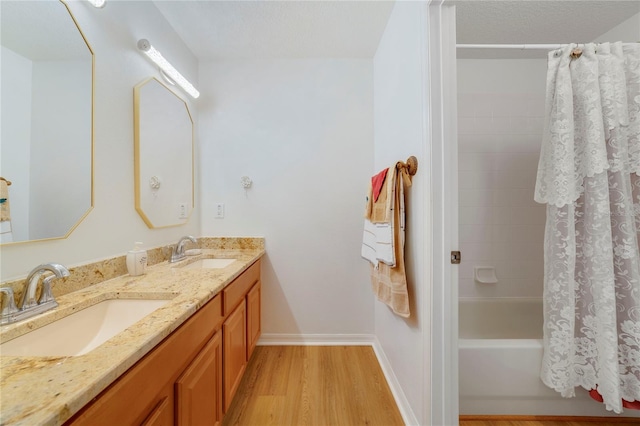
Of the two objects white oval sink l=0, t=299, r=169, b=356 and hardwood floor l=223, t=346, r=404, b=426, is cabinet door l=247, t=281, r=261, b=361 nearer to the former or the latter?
hardwood floor l=223, t=346, r=404, b=426

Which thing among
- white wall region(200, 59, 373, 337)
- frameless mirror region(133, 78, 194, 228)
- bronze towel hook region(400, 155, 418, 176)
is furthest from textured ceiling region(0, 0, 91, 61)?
bronze towel hook region(400, 155, 418, 176)

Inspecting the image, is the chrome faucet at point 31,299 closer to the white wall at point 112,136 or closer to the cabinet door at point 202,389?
the white wall at point 112,136

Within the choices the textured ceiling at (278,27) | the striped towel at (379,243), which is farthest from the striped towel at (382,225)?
the textured ceiling at (278,27)

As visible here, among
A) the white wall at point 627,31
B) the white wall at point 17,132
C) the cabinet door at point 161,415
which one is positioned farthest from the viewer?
the white wall at point 627,31

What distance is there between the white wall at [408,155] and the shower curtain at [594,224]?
671mm

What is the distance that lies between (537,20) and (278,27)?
1756 millimetres

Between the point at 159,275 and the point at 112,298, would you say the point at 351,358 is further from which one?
the point at 112,298

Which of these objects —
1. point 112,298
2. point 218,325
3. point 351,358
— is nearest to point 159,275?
point 112,298

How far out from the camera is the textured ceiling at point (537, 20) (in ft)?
4.56

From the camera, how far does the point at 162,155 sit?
1519 mm

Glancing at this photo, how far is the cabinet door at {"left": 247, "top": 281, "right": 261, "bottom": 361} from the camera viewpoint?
60.0 inches

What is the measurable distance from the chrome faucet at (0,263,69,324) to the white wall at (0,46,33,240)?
18 cm

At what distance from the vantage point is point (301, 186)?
1979mm

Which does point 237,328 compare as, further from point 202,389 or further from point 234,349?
point 202,389
